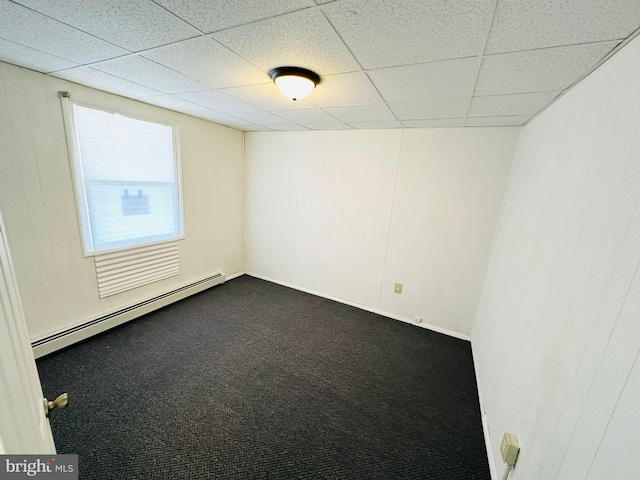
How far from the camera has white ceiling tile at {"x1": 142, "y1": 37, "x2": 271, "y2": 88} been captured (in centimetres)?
128

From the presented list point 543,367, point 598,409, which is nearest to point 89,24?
point 598,409

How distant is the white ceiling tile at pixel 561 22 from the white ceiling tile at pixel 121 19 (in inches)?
50.7

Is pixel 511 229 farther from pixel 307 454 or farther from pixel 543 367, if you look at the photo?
pixel 307 454

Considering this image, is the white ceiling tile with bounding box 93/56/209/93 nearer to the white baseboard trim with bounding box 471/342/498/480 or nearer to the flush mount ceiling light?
the flush mount ceiling light

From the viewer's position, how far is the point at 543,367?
1163 millimetres

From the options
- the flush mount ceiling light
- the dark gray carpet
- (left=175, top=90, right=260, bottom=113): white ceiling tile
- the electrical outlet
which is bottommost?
the dark gray carpet

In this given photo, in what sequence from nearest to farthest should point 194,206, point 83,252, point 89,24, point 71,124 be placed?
point 89,24 → point 71,124 → point 83,252 → point 194,206

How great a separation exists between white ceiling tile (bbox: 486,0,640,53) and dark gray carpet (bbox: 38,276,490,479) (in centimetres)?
221

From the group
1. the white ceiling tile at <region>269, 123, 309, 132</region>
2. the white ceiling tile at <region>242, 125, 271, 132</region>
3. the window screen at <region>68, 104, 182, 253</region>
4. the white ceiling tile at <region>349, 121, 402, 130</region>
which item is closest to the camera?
the window screen at <region>68, 104, 182, 253</region>

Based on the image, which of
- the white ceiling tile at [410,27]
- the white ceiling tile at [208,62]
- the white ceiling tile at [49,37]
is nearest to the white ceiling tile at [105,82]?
the white ceiling tile at [49,37]

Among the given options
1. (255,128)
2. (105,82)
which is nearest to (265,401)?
(105,82)

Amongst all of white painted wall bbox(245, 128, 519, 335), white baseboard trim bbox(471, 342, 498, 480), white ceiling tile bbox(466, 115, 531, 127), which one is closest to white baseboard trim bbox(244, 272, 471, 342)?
white painted wall bbox(245, 128, 519, 335)

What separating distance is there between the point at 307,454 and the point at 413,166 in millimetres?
2709

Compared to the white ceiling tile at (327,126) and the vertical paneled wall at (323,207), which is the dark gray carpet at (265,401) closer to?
the vertical paneled wall at (323,207)
